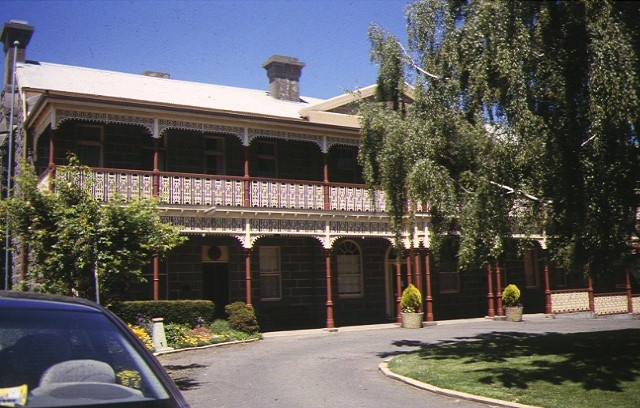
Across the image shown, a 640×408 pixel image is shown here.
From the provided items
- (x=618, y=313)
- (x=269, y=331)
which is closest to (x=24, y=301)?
(x=269, y=331)

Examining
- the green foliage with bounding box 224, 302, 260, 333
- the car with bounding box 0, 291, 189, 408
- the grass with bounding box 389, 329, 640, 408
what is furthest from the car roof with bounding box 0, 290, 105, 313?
the green foliage with bounding box 224, 302, 260, 333

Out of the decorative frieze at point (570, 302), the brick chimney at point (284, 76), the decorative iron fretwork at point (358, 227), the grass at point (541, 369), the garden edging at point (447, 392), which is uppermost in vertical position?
the brick chimney at point (284, 76)

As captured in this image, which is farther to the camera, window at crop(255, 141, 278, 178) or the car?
window at crop(255, 141, 278, 178)

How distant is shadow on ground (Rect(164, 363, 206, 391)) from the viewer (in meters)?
11.9

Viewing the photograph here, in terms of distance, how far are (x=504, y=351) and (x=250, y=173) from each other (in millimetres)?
12011

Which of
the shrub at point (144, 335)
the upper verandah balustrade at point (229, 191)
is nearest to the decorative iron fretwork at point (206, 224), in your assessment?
the upper verandah balustrade at point (229, 191)

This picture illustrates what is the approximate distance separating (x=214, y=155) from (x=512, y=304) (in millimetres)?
13017

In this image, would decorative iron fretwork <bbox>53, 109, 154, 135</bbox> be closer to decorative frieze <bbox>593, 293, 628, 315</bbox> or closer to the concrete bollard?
the concrete bollard

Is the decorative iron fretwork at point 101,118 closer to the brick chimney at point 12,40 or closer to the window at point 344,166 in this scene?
the brick chimney at point 12,40

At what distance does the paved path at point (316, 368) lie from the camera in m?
10.4

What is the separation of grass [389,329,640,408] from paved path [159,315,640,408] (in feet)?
2.06

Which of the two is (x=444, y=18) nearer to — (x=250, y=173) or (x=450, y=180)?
(x=450, y=180)

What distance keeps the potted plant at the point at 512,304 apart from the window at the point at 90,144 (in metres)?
16.1

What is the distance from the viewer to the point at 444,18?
612 inches
